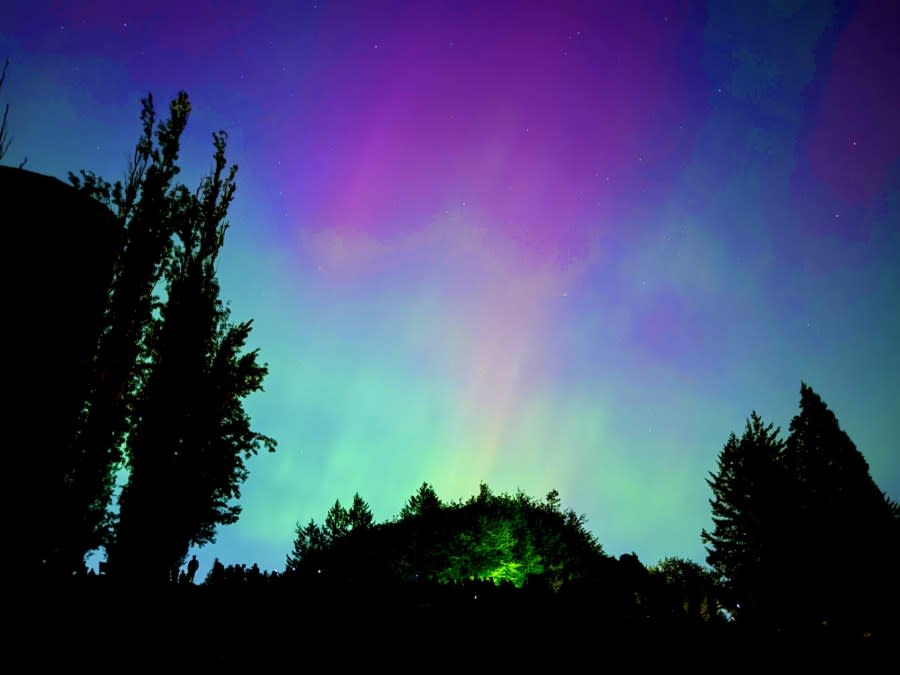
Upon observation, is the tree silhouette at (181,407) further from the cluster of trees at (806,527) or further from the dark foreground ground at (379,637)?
the cluster of trees at (806,527)

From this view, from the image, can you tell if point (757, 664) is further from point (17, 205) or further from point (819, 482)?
point (819, 482)

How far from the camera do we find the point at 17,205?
245 cm

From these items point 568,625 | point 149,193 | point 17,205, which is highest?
point 149,193

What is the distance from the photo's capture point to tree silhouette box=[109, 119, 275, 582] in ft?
39.5

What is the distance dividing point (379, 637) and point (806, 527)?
133ft

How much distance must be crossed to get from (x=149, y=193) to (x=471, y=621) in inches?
678

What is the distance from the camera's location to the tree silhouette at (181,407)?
12.1 meters

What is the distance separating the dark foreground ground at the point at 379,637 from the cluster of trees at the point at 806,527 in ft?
90.6

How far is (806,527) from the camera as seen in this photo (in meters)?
34.5

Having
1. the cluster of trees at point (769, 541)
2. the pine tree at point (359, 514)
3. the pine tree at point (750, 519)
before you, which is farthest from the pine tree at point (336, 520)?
the pine tree at point (750, 519)

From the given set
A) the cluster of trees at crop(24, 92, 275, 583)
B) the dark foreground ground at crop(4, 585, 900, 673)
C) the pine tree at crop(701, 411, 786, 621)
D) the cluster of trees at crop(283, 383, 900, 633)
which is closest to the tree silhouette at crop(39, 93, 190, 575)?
the cluster of trees at crop(24, 92, 275, 583)

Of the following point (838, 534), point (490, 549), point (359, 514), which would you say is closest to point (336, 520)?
point (359, 514)

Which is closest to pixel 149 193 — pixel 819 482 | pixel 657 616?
pixel 657 616

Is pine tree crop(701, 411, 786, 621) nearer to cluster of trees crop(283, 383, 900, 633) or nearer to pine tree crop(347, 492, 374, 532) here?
cluster of trees crop(283, 383, 900, 633)
